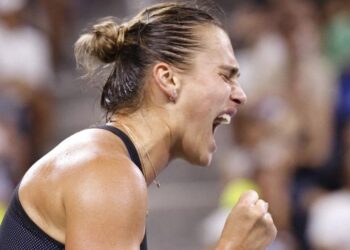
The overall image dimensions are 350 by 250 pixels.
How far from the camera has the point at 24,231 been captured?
2.64 metres

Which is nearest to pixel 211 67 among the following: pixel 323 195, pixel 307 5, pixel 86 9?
pixel 323 195

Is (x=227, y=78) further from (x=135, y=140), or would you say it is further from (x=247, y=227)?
(x=247, y=227)

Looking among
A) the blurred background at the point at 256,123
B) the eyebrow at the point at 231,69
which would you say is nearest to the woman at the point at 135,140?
the eyebrow at the point at 231,69

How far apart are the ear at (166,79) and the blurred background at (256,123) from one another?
259 centimetres

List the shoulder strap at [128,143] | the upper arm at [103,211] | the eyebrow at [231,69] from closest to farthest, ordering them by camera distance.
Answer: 1. the upper arm at [103,211]
2. the shoulder strap at [128,143]
3. the eyebrow at [231,69]

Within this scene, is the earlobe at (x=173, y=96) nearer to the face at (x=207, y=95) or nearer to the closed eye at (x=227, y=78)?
the face at (x=207, y=95)

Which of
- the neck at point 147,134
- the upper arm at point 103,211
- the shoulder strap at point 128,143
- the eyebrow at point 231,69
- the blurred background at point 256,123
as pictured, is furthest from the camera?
the blurred background at point 256,123

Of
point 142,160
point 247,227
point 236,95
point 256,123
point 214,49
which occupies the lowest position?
point 256,123

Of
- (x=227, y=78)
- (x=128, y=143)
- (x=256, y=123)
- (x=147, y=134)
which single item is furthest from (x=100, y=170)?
(x=256, y=123)

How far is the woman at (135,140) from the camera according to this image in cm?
248

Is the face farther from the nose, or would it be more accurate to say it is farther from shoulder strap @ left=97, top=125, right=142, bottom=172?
shoulder strap @ left=97, top=125, right=142, bottom=172

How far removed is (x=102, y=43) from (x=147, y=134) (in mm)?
331

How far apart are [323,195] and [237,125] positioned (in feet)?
3.76

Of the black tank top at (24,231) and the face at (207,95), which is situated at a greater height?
the face at (207,95)
